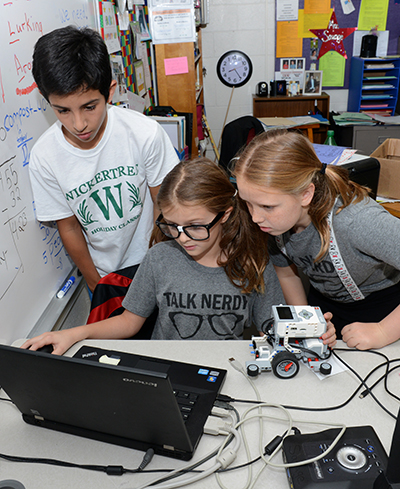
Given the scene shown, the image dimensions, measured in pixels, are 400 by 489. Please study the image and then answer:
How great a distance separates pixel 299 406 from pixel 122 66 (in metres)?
1.84

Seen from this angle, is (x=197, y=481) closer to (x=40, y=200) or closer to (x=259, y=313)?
(x=259, y=313)

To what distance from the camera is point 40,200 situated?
1.19 m

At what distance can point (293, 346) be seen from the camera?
85 centimetres

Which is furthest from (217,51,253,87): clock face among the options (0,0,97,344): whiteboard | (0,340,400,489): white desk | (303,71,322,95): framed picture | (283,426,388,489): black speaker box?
(283,426,388,489): black speaker box

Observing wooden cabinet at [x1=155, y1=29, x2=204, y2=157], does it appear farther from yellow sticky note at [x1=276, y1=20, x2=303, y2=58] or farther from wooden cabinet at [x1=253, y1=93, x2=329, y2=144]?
yellow sticky note at [x1=276, y1=20, x2=303, y2=58]

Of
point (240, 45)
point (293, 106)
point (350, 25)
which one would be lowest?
point (293, 106)

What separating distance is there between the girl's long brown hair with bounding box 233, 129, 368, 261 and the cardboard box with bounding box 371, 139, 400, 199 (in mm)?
888

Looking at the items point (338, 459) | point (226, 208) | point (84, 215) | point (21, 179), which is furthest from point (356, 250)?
point (21, 179)

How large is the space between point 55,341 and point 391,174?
1631mm

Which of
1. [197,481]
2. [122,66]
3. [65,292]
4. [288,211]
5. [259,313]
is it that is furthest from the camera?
[122,66]

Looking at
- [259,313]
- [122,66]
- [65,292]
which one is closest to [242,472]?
[259,313]

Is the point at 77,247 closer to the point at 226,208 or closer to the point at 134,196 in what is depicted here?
the point at 134,196

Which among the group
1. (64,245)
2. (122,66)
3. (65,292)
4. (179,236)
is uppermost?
(122,66)

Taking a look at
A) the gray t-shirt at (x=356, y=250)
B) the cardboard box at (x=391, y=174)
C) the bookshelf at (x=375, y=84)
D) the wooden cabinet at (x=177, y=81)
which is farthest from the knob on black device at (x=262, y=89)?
the gray t-shirt at (x=356, y=250)
